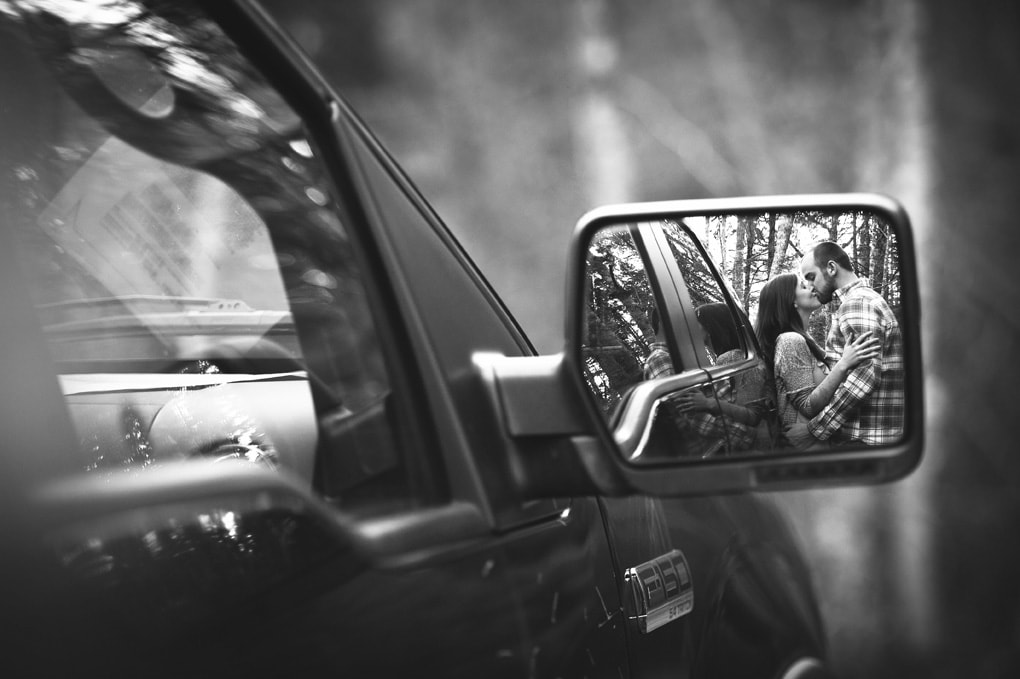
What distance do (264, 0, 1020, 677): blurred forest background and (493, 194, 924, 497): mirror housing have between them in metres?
5.58

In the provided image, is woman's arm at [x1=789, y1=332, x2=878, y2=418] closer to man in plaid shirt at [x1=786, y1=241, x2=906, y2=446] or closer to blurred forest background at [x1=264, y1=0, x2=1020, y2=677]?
man in plaid shirt at [x1=786, y1=241, x2=906, y2=446]

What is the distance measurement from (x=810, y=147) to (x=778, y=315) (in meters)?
6.20

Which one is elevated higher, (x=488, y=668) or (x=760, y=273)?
(x=760, y=273)

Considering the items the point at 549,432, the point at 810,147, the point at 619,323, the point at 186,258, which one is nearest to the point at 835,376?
the point at 619,323

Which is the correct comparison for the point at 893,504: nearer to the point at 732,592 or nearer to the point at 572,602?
the point at 732,592

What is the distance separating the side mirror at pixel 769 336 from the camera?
46.4 inches

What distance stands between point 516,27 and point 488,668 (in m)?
6.53

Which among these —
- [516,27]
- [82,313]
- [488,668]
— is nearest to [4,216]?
[82,313]

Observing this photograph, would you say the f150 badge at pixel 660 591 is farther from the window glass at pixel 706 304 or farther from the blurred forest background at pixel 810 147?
the blurred forest background at pixel 810 147

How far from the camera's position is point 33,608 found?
2.02 ft

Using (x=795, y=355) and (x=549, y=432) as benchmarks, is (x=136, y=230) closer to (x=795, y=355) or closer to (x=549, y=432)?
(x=549, y=432)

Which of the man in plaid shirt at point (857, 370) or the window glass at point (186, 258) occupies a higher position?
the window glass at point (186, 258)

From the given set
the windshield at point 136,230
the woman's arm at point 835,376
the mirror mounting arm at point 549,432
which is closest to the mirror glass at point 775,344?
the woman's arm at point 835,376

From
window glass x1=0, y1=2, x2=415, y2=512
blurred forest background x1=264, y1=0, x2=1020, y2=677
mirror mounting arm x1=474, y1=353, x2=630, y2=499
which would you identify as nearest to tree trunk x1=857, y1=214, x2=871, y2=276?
mirror mounting arm x1=474, y1=353, x2=630, y2=499
